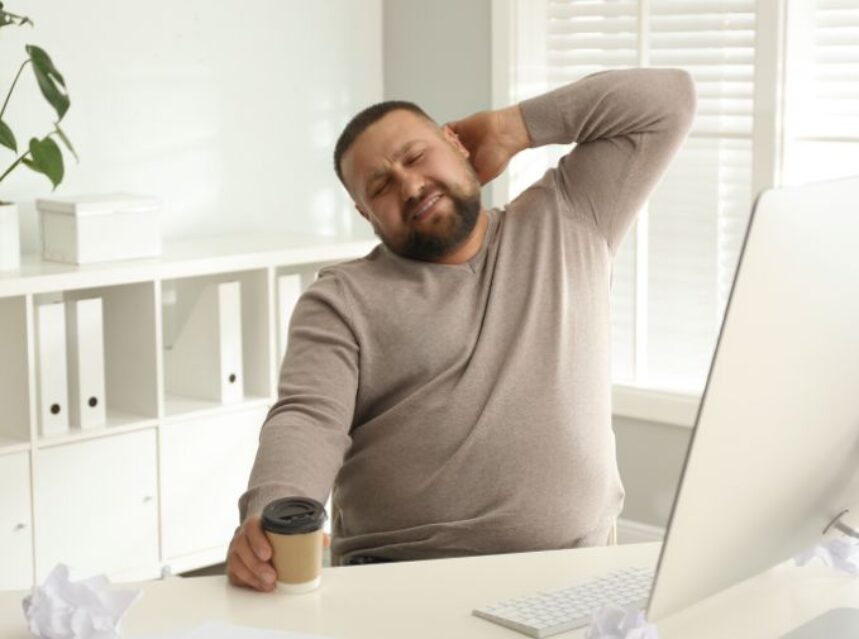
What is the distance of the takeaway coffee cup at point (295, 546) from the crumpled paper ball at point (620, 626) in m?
0.41

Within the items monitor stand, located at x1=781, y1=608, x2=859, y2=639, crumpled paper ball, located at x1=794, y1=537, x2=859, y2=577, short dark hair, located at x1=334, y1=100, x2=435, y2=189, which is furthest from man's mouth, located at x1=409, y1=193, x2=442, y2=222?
monitor stand, located at x1=781, y1=608, x2=859, y2=639

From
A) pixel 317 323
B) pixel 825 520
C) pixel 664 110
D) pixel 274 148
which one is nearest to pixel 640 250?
pixel 274 148

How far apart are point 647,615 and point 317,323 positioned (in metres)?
0.97

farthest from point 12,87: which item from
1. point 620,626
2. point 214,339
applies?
point 620,626

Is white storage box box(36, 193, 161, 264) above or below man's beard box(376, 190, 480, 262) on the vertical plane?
below

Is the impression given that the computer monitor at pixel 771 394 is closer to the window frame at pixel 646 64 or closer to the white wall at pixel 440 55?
the window frame at pixel 646 64

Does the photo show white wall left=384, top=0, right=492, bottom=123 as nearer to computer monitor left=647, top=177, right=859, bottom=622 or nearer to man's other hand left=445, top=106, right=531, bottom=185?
man's other hand left=445, top=106, right=531, bottom=185

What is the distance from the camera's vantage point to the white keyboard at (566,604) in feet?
5.14

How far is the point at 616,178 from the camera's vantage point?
2.41 metres

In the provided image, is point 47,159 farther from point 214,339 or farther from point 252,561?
point 252,561

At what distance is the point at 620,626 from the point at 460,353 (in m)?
0.91

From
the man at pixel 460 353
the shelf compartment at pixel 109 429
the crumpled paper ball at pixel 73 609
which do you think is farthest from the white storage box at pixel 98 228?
the crumpled paper ball at pixel 73 609

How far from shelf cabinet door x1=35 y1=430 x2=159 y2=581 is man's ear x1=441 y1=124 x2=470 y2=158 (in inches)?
51.0

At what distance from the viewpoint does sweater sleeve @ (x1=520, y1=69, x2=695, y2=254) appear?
2396 mm
